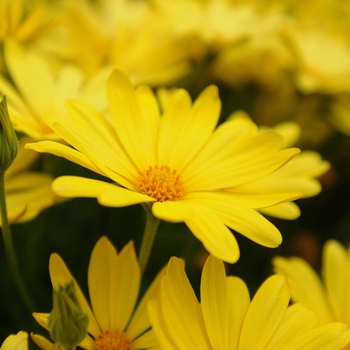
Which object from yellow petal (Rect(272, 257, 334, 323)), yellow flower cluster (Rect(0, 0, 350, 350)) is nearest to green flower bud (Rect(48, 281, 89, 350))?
yellow flower cluster (Rect(0, 0, 350, 350))

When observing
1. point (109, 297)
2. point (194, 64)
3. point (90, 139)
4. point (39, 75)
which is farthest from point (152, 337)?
point (194, 64)

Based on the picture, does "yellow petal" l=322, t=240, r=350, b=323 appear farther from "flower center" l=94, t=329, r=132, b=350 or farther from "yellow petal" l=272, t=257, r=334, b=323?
"flower center" l=94, t=329, r=132, b=350

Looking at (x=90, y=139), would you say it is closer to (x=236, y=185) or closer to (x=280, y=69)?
(x=236, y=185)

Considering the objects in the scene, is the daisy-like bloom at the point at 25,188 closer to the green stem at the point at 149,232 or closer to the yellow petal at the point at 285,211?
the green stem at the point at 149,232

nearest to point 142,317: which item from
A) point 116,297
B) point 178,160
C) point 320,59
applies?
point 116,297

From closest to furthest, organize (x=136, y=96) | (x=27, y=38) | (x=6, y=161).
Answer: (x=6, y=161) → (x=136, y=96) → (x=27, y=38)

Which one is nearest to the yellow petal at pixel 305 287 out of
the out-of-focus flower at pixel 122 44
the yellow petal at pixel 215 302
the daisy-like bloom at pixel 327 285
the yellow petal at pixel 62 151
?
the daisy-like bloom at pixel 327 285
